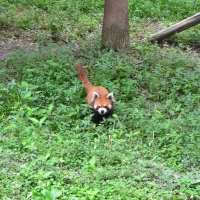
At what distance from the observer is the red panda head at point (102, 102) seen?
6.05 metres

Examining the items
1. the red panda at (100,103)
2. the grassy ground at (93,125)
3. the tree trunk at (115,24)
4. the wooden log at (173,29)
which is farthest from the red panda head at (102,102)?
the wooden log at (173,29)

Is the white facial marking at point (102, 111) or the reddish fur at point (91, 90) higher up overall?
the reddish fur at point (91, 90)

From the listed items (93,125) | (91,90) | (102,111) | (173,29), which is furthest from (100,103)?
(173,29)

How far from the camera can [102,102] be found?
6074 millimetres

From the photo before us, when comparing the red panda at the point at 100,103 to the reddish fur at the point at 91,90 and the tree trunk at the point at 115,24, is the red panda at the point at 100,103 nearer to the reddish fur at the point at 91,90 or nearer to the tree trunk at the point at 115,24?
the reddish fur at the point at 91,90

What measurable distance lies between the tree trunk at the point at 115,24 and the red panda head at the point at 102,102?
7.78 ft

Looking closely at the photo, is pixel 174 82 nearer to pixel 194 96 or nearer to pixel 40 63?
pixel 194 96

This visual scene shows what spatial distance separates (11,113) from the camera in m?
5.75

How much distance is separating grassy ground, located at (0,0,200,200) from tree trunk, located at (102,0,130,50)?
0.84 feet

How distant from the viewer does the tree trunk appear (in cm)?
827

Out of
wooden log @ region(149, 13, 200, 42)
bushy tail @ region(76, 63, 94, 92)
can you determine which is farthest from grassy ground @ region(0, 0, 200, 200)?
wooden log @ region(149, 13, 200, 42)

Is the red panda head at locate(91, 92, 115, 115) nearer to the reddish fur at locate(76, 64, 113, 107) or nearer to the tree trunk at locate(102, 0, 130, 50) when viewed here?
the reddish fur at locate(76, 64, 113, 107)

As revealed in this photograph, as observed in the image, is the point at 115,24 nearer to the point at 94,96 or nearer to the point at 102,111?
the point at 94,96

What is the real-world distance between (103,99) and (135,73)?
1679 mm
